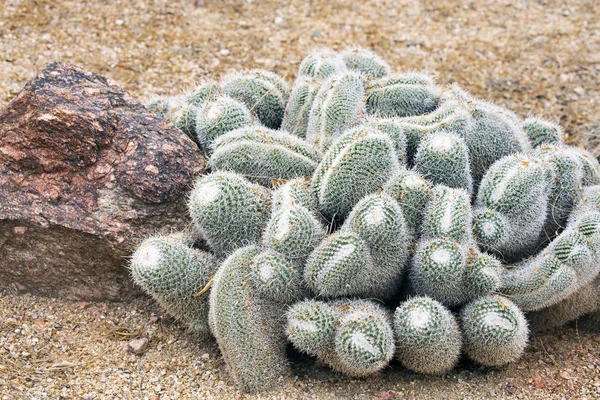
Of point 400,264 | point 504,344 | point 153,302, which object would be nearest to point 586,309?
point 504,344

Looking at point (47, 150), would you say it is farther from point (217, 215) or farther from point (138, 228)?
point (217, 215)

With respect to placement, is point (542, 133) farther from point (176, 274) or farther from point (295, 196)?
point (176, 274)

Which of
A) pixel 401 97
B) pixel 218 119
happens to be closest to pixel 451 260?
pixel 401 97

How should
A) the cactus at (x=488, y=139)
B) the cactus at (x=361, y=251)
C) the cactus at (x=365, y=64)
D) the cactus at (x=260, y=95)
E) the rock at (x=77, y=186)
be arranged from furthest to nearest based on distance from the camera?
the cactus at (x=365, y=64), the cactus at (x=260, y=95), the cactus at (x=488, y=139), the rock at (x=77, y=186), the cactus at (x=361, y=251)

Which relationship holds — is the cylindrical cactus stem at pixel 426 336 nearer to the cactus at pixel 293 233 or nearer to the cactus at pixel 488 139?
the cactus at pixel 293 233

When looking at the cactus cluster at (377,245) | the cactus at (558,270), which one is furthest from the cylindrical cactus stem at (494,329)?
the cactus at (558,270)
